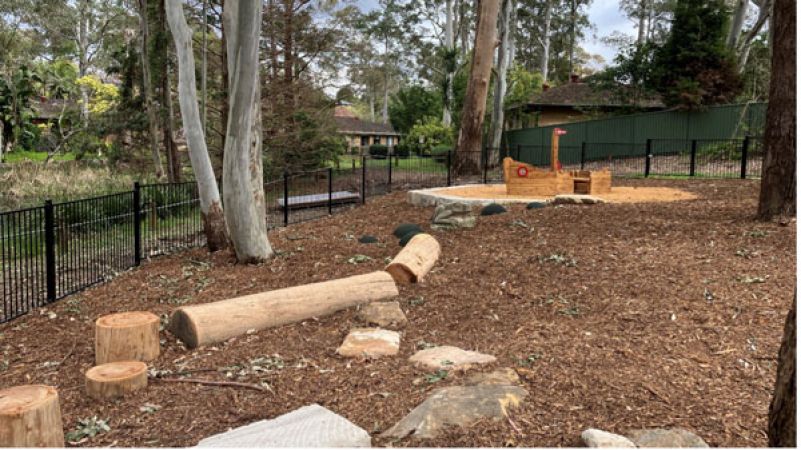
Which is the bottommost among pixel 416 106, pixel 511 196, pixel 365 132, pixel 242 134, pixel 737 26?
pixel 511 196

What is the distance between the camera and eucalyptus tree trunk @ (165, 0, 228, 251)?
7871 millimetres

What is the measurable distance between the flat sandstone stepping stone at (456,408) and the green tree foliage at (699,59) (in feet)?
83.4

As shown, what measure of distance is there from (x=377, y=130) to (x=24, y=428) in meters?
66.6

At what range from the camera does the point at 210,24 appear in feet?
71.3

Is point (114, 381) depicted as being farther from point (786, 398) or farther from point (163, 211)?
point (163, 211)

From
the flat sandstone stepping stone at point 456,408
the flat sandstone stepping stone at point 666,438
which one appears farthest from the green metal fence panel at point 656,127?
the flat sandstone stepping stone at point 666,438

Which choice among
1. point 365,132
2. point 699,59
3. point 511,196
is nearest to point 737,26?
point 699,59

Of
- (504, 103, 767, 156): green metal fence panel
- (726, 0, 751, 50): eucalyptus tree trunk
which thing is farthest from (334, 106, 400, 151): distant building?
(726, 0, 751, 50): eucalyptus tree trunk

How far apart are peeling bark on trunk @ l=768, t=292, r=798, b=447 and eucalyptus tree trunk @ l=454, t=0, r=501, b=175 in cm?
1913

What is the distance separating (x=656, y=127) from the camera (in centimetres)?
2631

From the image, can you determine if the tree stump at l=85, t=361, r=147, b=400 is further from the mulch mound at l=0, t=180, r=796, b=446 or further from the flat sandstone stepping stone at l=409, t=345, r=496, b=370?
the flat sandstone stepping stone at l=409, t=345, r=496, b=370

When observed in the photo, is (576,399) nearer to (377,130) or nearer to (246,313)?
(246,313)

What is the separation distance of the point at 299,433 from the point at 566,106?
32.0m

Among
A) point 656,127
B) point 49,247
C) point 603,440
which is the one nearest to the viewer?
point 603,440
